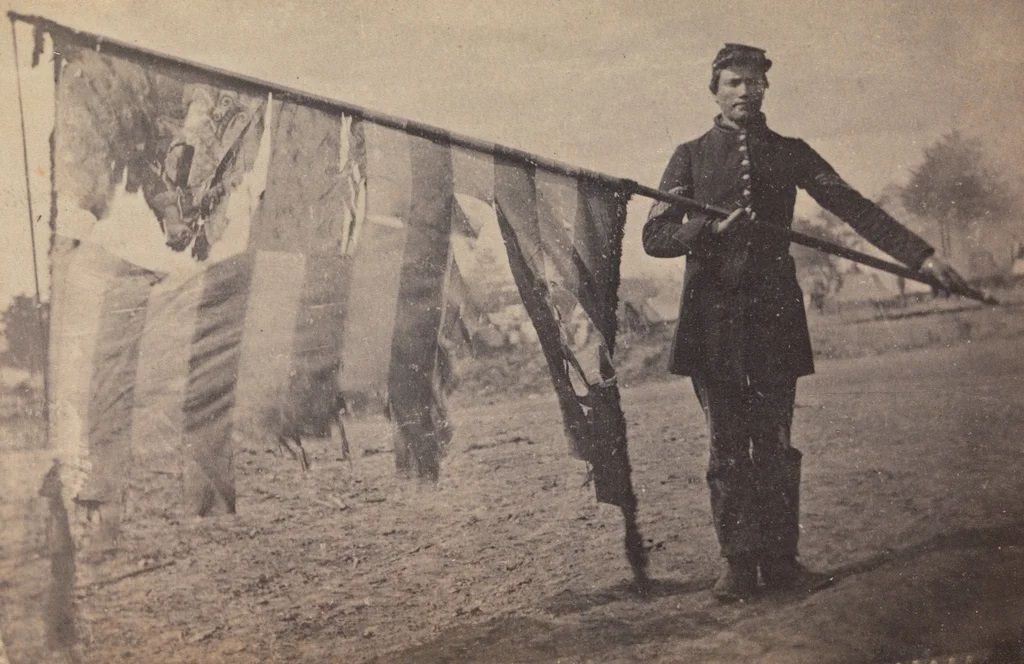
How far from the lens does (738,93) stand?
11.8ft

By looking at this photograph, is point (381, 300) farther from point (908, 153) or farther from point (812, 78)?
point (908, 153)

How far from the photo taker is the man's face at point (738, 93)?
3580 millimetres

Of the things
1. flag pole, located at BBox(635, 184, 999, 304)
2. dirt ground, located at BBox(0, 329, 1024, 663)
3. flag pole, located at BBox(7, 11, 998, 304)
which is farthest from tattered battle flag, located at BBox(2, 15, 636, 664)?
flag pole, located at BBox(635, 184, 999, 304)

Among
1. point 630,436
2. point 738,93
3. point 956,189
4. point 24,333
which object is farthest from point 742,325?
point 24,333

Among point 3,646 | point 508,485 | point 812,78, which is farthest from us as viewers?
point 812,78

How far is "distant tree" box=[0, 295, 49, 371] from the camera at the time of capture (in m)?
3.12

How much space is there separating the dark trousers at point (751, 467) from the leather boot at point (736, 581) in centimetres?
3

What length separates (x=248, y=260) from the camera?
3.25m

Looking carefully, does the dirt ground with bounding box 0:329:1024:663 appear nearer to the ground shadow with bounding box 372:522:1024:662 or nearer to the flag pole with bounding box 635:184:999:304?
the ground shadow with bounding box 372:522:1024:662

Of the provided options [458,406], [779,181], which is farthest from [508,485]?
[779,181]

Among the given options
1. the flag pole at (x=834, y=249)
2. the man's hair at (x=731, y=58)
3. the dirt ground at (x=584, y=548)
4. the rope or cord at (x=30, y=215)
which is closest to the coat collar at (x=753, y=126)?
the man's hair at (x=731, y=58)

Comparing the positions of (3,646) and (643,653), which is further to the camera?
(643,653)

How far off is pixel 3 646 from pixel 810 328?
10.6 ft

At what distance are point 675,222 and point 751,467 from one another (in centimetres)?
101
